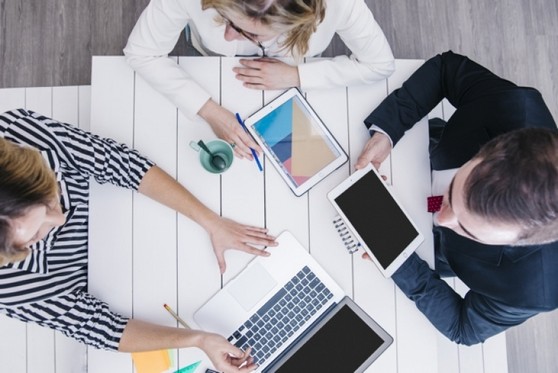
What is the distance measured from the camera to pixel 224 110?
124 centimetres

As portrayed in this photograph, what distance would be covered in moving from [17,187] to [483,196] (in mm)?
910

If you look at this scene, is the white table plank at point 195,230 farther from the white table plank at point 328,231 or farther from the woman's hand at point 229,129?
the white table plank at point 328,231

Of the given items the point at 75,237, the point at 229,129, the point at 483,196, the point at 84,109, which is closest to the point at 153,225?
the point at 75,237

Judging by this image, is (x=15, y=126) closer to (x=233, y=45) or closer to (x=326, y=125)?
(x=233, y=45)

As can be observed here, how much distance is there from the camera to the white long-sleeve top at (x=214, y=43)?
119 cm

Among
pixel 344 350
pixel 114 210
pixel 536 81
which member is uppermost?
pixel 536 81

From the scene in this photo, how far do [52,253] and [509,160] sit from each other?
1057 millimetres

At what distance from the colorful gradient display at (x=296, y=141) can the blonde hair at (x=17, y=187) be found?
21.0 inches

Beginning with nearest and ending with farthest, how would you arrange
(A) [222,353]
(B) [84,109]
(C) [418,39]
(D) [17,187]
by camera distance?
1. (D) [17,187]
2. (A) [222,353]
3. (B) [84,109]
4. (C) [418,39]

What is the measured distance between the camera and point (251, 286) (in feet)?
3.92

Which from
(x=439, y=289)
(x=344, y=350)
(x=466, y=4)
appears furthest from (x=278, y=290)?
(x=466, y=4)

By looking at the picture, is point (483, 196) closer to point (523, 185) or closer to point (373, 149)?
point (523, 185)

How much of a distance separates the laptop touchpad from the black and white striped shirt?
277 mm

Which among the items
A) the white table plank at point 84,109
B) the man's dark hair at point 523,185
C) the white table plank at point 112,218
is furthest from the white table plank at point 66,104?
the man's dark hair at point 523,185
